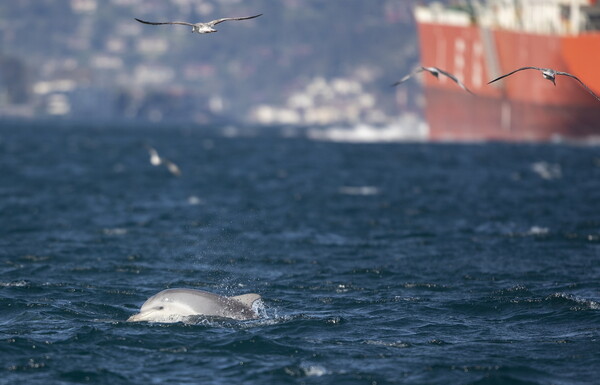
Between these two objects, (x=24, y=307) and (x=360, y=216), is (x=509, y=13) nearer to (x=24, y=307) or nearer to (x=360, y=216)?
(x=360, y=216)

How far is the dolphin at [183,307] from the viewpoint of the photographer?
24.3m

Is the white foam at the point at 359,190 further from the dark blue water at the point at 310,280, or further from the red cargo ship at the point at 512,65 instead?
the red cargo ship at the point at 512,65

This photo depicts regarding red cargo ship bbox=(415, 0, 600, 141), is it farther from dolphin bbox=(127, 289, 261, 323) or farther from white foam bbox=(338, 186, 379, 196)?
dolphin bbox=(127, 289, 261, 323)

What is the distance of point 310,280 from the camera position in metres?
31.4

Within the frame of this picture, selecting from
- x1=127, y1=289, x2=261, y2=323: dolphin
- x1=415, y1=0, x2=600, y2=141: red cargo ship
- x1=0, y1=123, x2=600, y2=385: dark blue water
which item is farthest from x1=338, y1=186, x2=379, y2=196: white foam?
x1=415, y1=0, x2=600, y2=141: red cargo ship

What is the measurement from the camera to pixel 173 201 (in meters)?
57.2

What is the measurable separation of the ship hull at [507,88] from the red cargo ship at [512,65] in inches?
3.8

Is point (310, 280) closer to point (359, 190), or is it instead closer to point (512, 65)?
point (359, 190)

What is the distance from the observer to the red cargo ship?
112500 mm

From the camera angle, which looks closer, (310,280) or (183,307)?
(183,307)

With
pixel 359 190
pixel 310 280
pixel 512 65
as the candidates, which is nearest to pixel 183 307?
pixel 310 280

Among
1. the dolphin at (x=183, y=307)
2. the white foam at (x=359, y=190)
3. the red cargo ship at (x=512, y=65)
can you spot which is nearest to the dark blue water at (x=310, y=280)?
the white foam at (x=359, y=190)

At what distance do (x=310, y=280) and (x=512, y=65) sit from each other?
101m

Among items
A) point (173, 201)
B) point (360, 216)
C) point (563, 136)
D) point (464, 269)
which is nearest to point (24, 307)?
point (464, 269)
